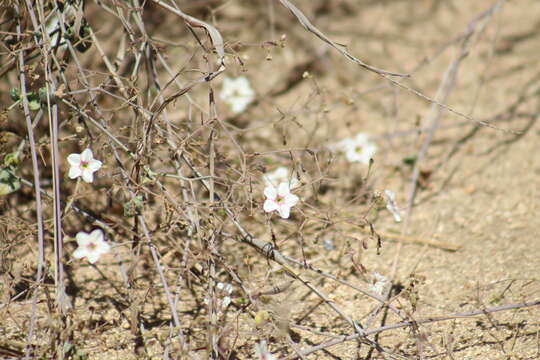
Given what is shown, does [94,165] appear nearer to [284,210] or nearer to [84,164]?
[84,164]

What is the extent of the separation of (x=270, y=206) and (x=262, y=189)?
19 cm

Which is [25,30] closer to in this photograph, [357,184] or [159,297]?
[159,297]

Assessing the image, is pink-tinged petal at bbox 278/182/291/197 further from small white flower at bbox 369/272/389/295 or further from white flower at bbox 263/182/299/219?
small white flower at bbox 369/272/389/295

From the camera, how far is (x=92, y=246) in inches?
69.1

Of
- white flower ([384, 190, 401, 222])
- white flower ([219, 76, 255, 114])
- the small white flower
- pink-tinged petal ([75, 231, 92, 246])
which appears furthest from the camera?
white flower ([219, 76, 255, 114])

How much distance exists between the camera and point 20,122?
2.41 meters

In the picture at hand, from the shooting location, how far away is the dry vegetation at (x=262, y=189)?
175cm

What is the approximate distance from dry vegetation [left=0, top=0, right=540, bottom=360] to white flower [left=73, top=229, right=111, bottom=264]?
0.28ft

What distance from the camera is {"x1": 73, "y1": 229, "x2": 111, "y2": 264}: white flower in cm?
174

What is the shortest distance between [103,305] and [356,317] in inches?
29.1

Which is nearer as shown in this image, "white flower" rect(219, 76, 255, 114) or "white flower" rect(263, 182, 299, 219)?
"white flower" rect(263, 182, 299, 219)

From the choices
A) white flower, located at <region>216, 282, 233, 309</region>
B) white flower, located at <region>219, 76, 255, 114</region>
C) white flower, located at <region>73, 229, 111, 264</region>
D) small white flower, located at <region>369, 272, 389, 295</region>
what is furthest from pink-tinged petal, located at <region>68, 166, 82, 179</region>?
white flower, located at <region>219, 76, 255, 114</region>

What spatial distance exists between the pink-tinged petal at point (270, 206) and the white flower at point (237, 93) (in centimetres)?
96

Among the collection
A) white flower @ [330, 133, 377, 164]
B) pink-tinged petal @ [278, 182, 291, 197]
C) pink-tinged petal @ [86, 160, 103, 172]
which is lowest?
pink-tinged petal @ [86, 160, 103, 172]
